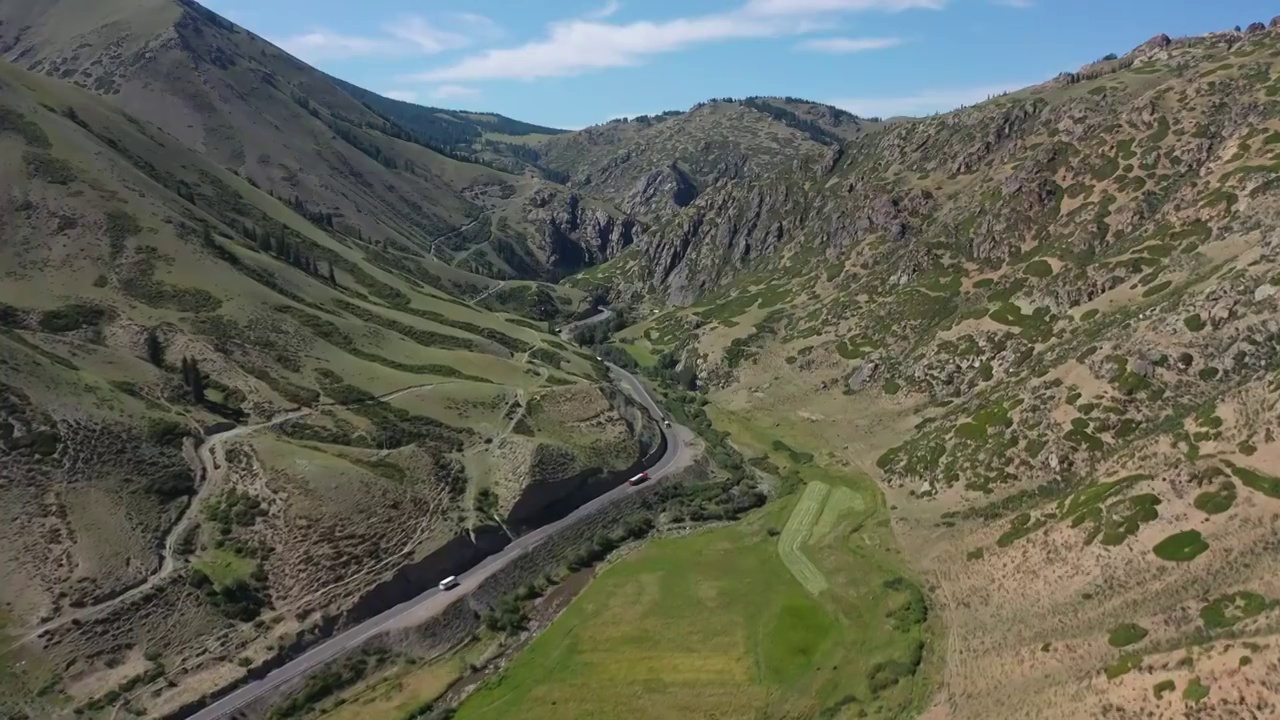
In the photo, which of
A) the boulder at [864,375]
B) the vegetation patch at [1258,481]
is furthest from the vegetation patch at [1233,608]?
the boulder at [864,375]

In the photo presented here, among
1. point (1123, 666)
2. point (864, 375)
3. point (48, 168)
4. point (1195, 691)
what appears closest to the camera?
point (1195, 691)

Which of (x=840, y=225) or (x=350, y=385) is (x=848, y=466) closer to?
(x=350, y=385)

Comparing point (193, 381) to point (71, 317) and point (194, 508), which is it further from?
point (71, 317)

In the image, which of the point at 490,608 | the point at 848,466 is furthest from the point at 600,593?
the point at 848,466

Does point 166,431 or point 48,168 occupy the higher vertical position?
point 48,168

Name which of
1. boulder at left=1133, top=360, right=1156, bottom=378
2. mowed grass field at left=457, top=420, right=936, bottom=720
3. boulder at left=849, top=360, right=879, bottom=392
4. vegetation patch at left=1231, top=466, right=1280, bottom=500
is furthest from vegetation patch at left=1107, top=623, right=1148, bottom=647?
boulder at left=849, top=360, right=879, bottom=392

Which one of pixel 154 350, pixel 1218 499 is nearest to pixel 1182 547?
pixel 1218 499

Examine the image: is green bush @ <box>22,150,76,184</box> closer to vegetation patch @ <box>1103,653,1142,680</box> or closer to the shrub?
the shrub
